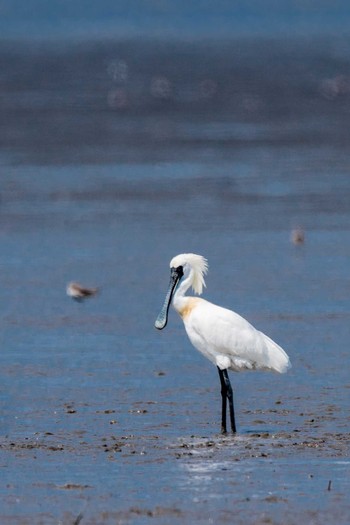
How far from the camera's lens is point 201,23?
14062 centimetres

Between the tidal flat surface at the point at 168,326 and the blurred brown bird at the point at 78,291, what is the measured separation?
141 mm

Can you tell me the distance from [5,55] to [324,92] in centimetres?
3255

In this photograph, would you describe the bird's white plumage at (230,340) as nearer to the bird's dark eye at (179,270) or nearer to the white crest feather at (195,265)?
the white crest feather at (195,265)

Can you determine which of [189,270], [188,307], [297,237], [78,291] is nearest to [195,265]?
[189,270]

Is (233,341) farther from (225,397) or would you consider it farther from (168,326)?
(168,326)

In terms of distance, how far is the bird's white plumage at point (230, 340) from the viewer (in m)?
10.7

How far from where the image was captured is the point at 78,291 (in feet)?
49.0

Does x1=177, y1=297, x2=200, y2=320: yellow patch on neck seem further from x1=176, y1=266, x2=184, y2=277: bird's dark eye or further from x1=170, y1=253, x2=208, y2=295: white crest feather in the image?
x1=176, y1=266, x2=184, y2=277: bird's dark eye

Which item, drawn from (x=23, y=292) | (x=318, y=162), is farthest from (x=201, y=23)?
(x=23, y=292)

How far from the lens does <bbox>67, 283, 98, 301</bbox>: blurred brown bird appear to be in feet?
49.0

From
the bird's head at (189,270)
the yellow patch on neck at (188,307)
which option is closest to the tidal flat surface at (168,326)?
the yellow patch on neck at (188,307)

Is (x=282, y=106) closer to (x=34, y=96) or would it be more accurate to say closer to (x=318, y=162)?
(x=34, y=96)

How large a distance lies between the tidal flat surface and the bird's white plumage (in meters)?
0.34

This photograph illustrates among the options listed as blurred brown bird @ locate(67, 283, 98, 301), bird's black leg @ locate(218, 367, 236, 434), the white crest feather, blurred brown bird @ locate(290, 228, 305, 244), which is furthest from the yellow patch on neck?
blurred brown bird @ locate(290, 228, 305, 244)
